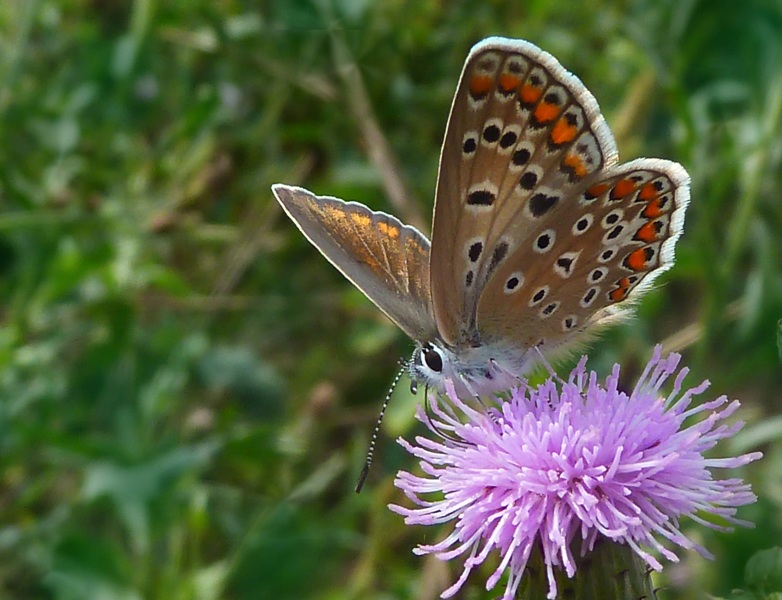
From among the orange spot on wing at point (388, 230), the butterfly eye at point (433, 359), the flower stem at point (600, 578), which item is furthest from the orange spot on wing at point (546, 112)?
the flower stem at point (600, 578)

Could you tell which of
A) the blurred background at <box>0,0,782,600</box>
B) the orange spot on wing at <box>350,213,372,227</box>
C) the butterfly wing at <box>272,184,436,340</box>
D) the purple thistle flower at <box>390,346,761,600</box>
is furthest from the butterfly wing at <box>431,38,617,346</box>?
the blurred background at <box>0,0,782,600</box>

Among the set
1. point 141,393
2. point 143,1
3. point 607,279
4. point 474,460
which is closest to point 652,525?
point 474,460

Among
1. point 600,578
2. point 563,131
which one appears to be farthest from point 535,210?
point 600,578

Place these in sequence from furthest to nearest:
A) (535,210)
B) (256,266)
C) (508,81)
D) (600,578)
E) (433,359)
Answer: (256,266)
(433,359)
(535,210)
(508,81)
(600,578)

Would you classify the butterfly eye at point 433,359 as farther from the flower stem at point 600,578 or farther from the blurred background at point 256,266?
the blurred background at point 256,266

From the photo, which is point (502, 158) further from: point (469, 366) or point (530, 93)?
point (469, 366)

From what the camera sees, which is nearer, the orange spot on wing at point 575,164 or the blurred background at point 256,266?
the orange spot on wing at point 575,164
